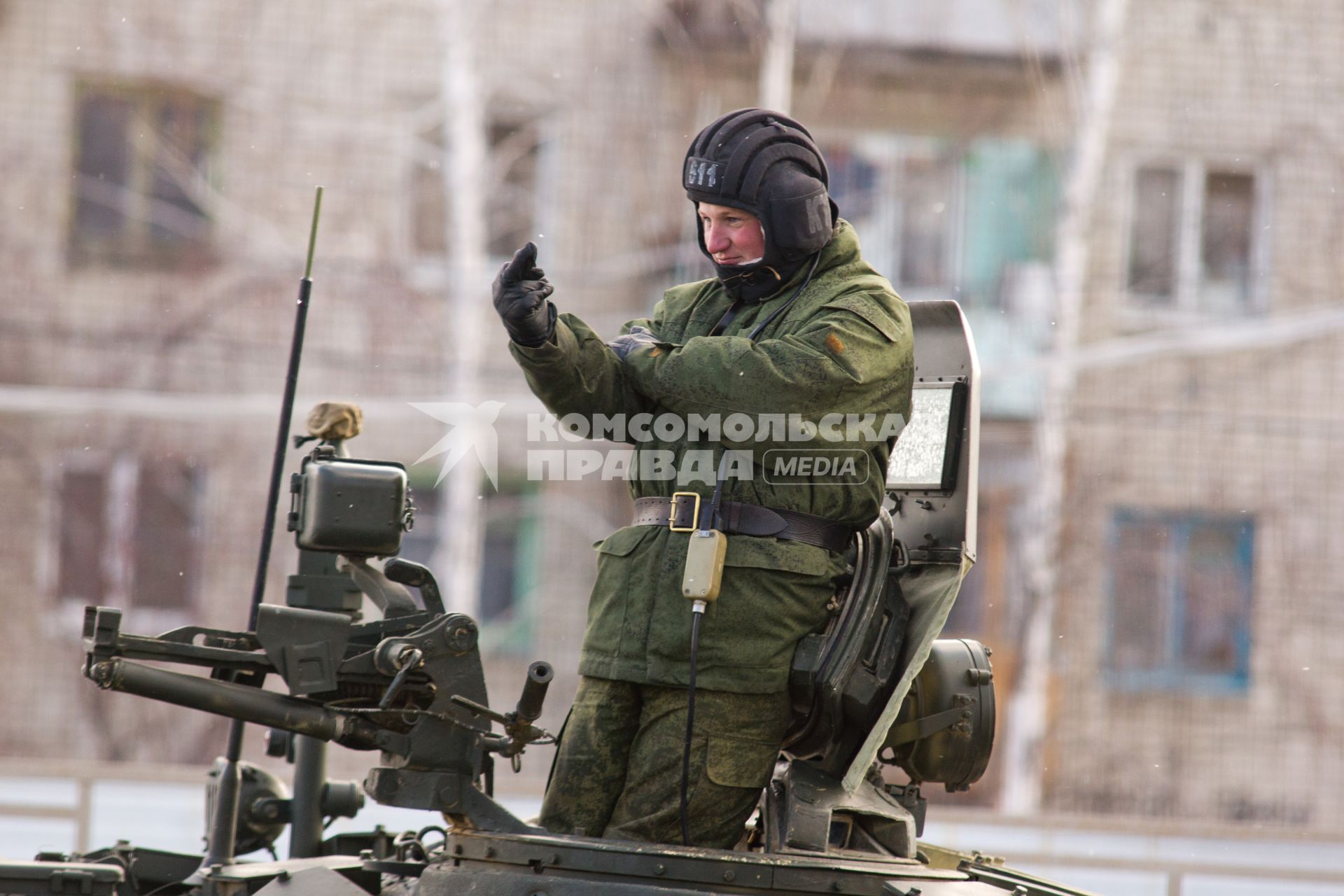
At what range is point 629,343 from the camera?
3.79m

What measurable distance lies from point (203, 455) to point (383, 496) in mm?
9266

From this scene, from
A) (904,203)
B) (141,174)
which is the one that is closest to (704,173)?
(904,203)

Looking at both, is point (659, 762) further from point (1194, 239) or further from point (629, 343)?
point (1194, 239)

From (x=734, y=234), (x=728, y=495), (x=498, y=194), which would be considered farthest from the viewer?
(x=498, y=194)

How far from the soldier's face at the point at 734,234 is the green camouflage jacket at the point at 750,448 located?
0.16m

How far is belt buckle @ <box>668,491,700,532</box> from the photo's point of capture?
367 centimetres

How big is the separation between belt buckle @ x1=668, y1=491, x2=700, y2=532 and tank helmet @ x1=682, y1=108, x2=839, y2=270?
0.57 m

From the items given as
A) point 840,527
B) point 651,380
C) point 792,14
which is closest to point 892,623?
point 840,527

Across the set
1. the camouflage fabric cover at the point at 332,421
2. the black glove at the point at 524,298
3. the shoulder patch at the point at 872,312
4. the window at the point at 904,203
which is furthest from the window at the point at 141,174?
the shoulder patch at the point at 872,312

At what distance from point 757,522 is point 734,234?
66 cm

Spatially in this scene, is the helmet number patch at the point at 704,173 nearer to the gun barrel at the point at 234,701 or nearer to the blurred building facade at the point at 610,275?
the gun barrel at the point at 234,701

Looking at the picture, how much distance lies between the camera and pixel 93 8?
1248 centimetres

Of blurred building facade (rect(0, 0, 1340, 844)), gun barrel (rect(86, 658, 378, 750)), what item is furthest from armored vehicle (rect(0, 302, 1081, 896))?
blurred building facade (rect(0, 0, 1340, 844))

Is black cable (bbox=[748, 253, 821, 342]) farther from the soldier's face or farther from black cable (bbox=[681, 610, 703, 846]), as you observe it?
black cable (bbox=[681, 610, 703, 846])
